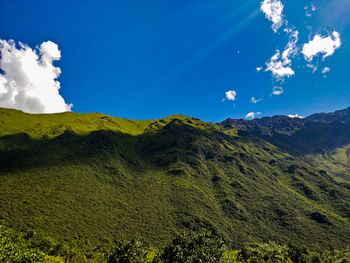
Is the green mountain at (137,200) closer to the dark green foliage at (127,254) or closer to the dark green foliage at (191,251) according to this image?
the dark green foliage at (127,254)

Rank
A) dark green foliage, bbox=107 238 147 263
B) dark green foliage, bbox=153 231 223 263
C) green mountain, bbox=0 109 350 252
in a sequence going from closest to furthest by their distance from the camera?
dark green foliage, bbox=153 231 223 263
dark green foliage, bbox=107 238 147 263
green mountain, bbox=0 109 350 252

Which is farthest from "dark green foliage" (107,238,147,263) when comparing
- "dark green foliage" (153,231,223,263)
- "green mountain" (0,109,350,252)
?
"green mountain" (0,109,350,252)

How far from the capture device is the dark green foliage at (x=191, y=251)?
30484 mm

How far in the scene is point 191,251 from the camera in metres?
33.8

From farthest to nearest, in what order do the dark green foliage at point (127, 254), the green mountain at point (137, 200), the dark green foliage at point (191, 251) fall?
the green mountain at point (137, 200) → the dark green foliage at point (127, 254) → the dark green foliage at point (191, 251)

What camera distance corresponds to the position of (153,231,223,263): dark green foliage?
3048 centimetres

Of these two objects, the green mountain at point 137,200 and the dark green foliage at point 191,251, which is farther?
the green mountain at point 137,200

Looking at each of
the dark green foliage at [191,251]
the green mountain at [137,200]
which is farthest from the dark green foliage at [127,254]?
the green mountain at [137,200]

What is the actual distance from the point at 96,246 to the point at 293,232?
450ft

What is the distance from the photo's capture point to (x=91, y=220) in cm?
10631

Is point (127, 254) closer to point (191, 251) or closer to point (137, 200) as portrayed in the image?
point (191, 251)

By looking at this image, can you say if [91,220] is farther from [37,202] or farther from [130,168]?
[130,168]

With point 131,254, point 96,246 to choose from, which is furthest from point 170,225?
point 131,254

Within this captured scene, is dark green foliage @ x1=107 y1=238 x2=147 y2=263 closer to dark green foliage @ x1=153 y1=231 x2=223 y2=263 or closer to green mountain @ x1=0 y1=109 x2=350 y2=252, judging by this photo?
dark green foliage @ x1=153 y1=231 x2=223 y2=263
